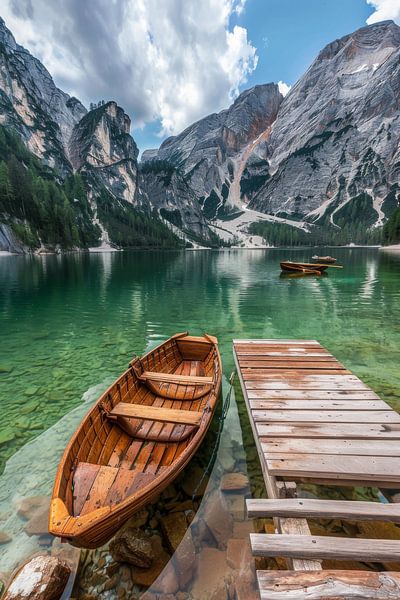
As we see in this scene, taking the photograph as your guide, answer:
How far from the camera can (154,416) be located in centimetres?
573

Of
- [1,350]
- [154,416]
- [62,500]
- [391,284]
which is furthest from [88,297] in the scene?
[391,284]

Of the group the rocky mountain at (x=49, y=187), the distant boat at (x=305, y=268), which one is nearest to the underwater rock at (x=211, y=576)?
the distant boat at (x=305, y=268)

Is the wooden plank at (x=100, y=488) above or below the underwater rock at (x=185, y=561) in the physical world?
above

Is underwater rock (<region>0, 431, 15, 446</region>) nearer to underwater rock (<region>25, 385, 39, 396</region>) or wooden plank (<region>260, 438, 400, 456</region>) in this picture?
underwater rock (<region>25, 385, 39, 396</region>)

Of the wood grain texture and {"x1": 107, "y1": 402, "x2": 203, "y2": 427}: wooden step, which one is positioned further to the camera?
{"x1": 107, "y1": 402, "x2": 203, "y2": 427}: wooden step

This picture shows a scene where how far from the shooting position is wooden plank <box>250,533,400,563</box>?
2994mm

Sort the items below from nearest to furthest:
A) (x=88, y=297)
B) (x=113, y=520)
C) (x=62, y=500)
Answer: (x=113, y=520), (x=62, y=500), (x=88, y=297)

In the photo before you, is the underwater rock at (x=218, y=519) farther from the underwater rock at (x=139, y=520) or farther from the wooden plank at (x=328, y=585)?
the wooden plank at (x=328, y=585)

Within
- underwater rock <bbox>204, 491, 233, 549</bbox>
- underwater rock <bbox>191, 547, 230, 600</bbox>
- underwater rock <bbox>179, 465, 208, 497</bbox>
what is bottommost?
underwater rock <bbox>179, 465, 208, 497</bbox>

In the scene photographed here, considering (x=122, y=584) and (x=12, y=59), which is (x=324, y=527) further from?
(x=12, y=59)

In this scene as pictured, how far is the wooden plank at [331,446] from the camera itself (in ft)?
15.0

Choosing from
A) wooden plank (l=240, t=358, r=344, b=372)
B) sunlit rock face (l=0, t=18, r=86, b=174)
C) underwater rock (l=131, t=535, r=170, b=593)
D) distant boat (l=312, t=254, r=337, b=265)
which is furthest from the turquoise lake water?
sunlit rock face (l=0, t=18, r=86, b=174)

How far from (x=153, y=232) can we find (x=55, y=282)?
140 m

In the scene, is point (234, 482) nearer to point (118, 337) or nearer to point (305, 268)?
point (118, 337)
